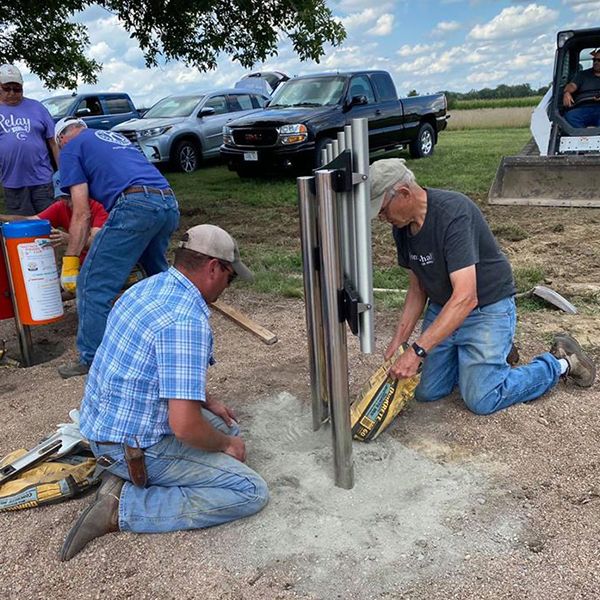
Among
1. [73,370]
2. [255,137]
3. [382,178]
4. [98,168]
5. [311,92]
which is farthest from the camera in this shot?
[311,92]

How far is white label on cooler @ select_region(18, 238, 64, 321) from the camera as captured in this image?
4609mm

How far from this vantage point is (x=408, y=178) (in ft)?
10.6

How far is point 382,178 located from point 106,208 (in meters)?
2.12

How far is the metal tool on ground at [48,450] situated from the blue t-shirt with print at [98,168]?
5.48 feet

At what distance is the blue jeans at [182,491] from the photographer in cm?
283

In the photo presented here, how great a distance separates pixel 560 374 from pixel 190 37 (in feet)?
24.7

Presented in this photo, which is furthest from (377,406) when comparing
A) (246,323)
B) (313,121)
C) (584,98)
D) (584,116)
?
(313,121)

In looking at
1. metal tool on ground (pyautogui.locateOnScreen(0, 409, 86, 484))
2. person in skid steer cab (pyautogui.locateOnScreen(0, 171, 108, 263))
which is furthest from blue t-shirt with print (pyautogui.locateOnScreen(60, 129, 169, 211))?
metal tool on ground (pyautogui.locateOnScreen(0, 409, 86, 484))

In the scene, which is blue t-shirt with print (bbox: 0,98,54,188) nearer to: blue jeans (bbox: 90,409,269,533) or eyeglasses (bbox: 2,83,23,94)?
eyeglasses (bbox: 2,83,23,94)

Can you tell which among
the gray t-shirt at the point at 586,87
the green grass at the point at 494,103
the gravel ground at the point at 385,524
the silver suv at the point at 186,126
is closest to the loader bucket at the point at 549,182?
the gray t-shirt at the point at 586,87

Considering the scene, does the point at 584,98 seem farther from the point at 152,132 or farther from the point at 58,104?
the point at 58,104

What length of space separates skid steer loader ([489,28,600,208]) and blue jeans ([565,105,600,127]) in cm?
12

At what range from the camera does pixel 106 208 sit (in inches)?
Result: 173

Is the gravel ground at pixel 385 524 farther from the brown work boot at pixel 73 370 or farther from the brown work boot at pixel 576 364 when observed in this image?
the brown work boot at pixel 73 370
